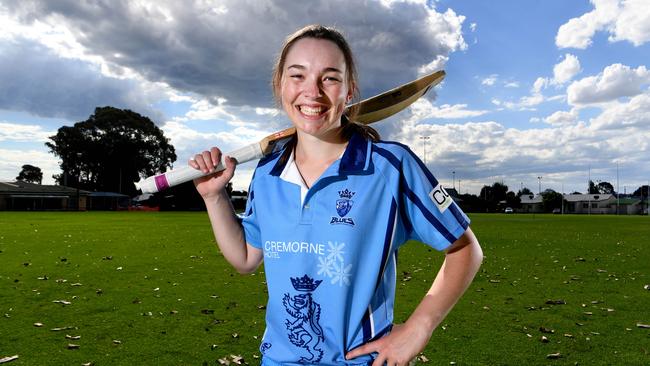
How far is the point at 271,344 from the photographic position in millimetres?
1991

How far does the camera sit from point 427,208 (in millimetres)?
1932

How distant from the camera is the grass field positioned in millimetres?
5938

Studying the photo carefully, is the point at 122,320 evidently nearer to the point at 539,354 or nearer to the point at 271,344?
the point at 539,354

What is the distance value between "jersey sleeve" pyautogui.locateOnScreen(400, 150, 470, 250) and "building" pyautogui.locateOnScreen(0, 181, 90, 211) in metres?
78.4

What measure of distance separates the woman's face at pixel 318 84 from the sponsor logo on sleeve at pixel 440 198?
45 cm

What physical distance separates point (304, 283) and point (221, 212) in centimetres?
64

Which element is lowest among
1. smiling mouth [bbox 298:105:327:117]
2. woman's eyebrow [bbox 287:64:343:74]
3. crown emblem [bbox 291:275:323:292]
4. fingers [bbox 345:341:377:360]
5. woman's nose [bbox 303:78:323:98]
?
fingers [bbox 345:341:377:360]

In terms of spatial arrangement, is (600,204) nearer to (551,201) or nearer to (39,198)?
(551,201)

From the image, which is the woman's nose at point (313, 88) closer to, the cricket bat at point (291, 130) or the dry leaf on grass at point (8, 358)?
the cricket bat at point (291, 130)

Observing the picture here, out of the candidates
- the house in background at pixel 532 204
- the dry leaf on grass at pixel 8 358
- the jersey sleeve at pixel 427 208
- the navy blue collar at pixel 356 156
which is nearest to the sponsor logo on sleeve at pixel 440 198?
the jersey sleeve at pixel 427 208

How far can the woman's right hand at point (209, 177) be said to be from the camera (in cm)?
238

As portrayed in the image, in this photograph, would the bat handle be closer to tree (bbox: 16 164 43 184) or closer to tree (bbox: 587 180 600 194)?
tree (bbox: 16 164 43 184)

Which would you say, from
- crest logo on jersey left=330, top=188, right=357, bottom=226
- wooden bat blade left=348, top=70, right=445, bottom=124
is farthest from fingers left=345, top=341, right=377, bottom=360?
wooden bat blade left=348, top=70, right=445, bottom=124

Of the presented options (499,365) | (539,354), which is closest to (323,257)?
(499,365)
